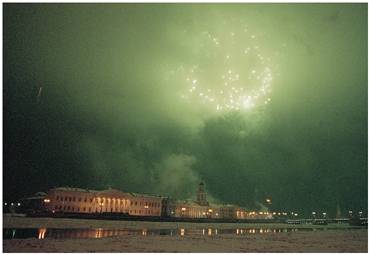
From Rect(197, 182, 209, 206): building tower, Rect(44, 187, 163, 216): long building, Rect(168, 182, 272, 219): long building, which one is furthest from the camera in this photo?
Rect(197, 182, 209, 206): building tower

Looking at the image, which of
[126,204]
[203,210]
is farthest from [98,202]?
[203,210]

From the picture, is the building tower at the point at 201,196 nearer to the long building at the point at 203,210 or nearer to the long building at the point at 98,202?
the long building at the point at 203,210

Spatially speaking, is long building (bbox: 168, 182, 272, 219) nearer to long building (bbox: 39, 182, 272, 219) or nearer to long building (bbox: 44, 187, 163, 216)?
long building (bbox: 39, 182, 272, 219)

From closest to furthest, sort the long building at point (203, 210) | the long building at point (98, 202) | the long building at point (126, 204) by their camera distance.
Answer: the long building at point (98, 202) → the long building at point (126, 204) → the long building at point (203, 210)

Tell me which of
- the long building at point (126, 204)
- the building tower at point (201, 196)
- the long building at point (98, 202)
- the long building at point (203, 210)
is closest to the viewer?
the long building at point (98, 202)

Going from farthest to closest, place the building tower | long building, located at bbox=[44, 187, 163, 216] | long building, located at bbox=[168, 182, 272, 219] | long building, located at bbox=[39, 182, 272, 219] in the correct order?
the building tower < long building, located at bbox=[168, 182, 272, 219] < long building, located at bbox=[39, 182, 272, 219] < long building, located at bbox=[44, 187, 163, 216]

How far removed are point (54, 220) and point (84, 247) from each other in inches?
1161

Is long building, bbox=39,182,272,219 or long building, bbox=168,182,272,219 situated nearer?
long building, bbox=39,182,272,219

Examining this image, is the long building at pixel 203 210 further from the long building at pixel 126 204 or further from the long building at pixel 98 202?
the long building at pixel 98 202

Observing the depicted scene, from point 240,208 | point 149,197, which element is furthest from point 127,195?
point 240,208

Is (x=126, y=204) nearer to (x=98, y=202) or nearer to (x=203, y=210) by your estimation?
(x=98, y=202)

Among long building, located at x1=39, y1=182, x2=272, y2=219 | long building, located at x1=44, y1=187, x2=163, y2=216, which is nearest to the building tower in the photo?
long building, located at x1=39, y1=182, x2=272, y2=219

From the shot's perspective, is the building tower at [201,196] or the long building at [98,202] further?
the building tower at [201,196]

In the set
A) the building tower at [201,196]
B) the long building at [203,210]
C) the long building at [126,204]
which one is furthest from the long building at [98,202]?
the building tower at [201,196]
